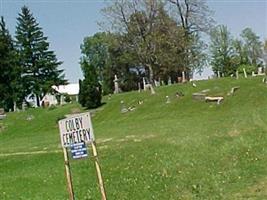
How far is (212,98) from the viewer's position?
35.7 m

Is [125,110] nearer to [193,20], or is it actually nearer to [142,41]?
[142,41]

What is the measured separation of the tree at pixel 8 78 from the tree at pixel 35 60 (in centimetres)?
189

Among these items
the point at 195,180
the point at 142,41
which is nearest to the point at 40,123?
the point at 142,41

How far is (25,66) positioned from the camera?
74312 millimetres

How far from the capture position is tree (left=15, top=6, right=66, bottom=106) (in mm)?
73438

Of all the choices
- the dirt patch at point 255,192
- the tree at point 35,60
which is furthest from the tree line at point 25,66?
the dirt patch at point 255,192

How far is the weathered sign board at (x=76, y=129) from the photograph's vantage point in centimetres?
877

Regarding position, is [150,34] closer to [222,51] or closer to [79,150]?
[222,51]

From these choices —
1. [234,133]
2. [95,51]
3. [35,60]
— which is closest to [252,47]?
[95,51]

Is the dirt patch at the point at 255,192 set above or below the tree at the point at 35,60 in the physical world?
below

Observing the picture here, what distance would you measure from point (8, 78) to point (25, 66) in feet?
12.5

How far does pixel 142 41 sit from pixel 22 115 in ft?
59.2

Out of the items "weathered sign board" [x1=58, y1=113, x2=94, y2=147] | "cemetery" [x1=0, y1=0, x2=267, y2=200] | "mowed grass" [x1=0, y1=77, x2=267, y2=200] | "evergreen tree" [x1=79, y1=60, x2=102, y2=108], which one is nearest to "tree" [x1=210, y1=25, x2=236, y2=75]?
"cemetery" [x1=0, y1=0, x2=267, y2=200]

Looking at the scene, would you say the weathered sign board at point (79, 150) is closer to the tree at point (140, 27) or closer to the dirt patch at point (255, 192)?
the dirt patch at point (255, 192)
